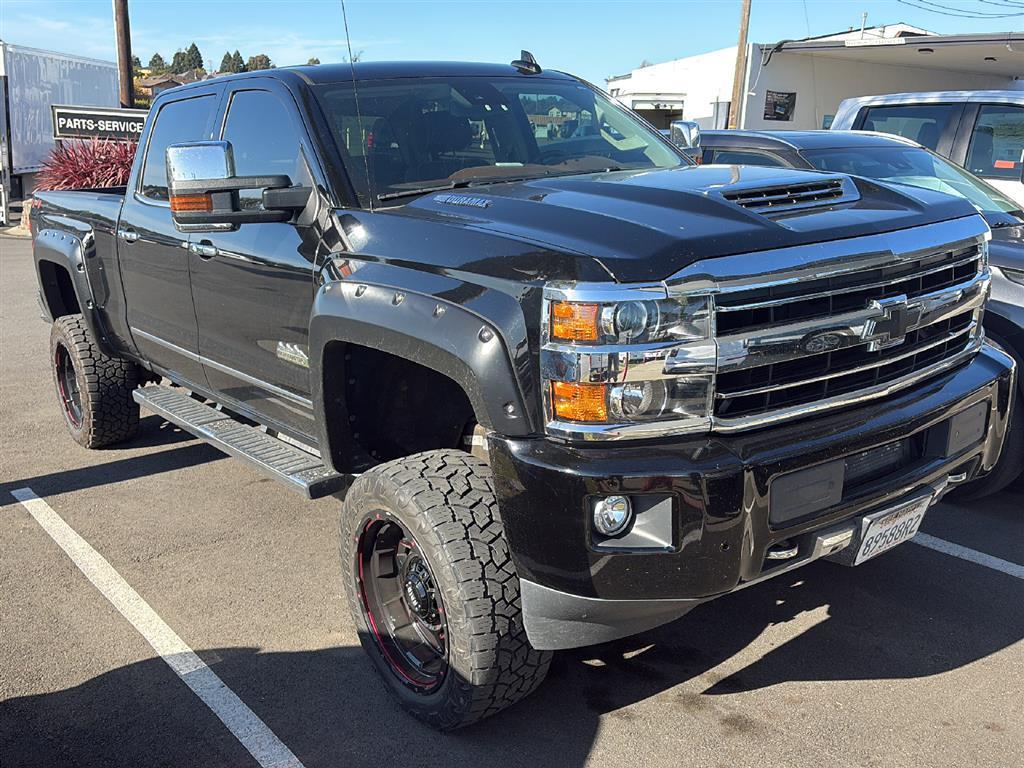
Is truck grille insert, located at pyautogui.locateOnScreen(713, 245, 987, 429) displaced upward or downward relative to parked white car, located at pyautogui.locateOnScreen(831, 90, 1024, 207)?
downward

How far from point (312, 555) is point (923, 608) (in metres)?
2.62

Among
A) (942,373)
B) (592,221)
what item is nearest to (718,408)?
(592,221)

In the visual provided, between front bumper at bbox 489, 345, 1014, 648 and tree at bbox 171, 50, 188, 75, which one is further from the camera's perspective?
tree at bbox 171, 50, 188, 75

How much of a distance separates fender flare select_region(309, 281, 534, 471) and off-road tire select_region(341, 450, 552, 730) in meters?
0.27

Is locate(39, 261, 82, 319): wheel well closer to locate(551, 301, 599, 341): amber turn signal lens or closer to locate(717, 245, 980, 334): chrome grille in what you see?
locate(551, 301, 599, 341): amber turn signal lens

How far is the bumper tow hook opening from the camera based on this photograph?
2.72 m

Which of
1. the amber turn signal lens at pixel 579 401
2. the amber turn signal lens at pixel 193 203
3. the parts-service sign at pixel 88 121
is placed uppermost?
the amber turn signal lens at pixel 193 203

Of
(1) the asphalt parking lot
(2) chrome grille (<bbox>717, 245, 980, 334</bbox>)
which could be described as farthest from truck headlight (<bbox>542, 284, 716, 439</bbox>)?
(1) the asphalt parking lot

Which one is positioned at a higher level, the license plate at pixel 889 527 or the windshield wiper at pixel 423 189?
the windshield wiper at pixel 423 189

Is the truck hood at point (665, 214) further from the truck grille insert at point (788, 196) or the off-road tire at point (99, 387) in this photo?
the off-road tire at point (99, 387)

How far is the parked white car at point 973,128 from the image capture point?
7.50m

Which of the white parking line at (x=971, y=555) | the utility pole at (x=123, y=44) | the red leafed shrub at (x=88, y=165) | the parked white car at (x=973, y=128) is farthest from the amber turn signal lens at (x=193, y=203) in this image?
the utility pole at (x=123, y=44)

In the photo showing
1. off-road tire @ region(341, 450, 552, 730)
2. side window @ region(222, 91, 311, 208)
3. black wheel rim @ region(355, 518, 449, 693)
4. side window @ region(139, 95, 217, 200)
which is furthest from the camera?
side window @ region(139, 95, 217, 200)

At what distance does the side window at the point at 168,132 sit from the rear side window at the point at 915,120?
231 inches
